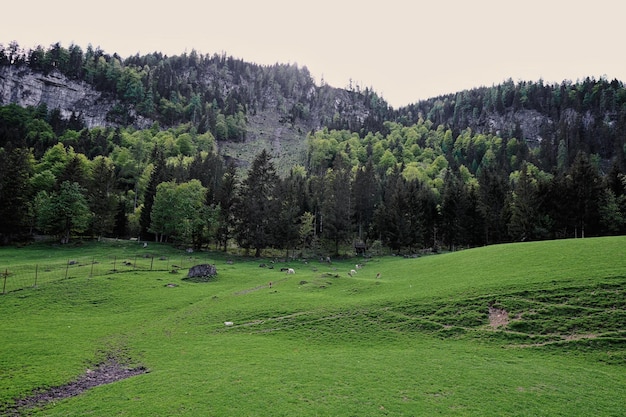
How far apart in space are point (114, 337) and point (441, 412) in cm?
2490

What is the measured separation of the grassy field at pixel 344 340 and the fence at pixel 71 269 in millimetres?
1427

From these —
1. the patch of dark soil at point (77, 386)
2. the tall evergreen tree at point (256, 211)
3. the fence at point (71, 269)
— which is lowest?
the patch of dark soil at point (77, 386)

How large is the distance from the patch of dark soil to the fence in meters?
24.6

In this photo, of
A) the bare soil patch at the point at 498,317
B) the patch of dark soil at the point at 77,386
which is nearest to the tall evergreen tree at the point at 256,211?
the bare soil patch at the point at 498,317

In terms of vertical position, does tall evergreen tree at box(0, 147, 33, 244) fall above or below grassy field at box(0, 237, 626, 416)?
above

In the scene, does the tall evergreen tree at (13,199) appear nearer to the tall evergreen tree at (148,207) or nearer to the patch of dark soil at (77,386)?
the tall evergreen tree at (148,207)

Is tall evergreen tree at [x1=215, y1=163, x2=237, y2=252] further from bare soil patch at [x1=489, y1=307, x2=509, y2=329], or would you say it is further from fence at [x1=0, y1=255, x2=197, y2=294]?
bare soil patch at [x1=489, y1=307, x2=509, y2=329]

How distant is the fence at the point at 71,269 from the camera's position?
41.5 metres

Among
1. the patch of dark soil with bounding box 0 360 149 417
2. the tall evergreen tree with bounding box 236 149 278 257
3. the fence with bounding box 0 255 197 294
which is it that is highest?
the tall evergreen tree with bounding box 236 149 278 257

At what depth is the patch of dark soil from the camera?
53.1 ft

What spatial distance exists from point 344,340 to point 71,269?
4115 centimetres

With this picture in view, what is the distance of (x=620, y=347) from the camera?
23906 mm

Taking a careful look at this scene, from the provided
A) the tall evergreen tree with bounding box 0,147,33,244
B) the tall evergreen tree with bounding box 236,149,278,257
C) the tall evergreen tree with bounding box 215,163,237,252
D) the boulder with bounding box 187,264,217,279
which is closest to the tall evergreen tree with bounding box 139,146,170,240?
the tall evergreen tree with bounding box 215,163,237,252

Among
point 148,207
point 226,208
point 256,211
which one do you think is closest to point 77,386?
point 256,211
